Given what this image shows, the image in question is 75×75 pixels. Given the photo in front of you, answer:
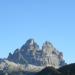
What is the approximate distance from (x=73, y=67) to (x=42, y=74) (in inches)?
592

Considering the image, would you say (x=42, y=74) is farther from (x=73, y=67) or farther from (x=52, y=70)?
(x=73, y=67)

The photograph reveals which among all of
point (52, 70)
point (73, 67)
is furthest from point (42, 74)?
point (73, 67)

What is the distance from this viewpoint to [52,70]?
475 feet

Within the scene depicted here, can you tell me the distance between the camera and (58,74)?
144750mm

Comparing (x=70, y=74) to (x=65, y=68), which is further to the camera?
(x=65, y=68)

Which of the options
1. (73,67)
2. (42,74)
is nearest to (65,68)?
(73,67)

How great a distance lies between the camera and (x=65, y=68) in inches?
6196

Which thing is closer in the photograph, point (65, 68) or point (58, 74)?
point (58, 74)

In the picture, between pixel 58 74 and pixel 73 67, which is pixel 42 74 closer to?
pixel 58 74

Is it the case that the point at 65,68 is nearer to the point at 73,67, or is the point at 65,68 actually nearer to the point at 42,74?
the point at 73,67

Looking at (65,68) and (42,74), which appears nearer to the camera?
(42,74)

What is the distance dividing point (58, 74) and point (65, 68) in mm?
13125

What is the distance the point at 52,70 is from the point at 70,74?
6.65 metres

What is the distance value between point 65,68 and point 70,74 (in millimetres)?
12347
